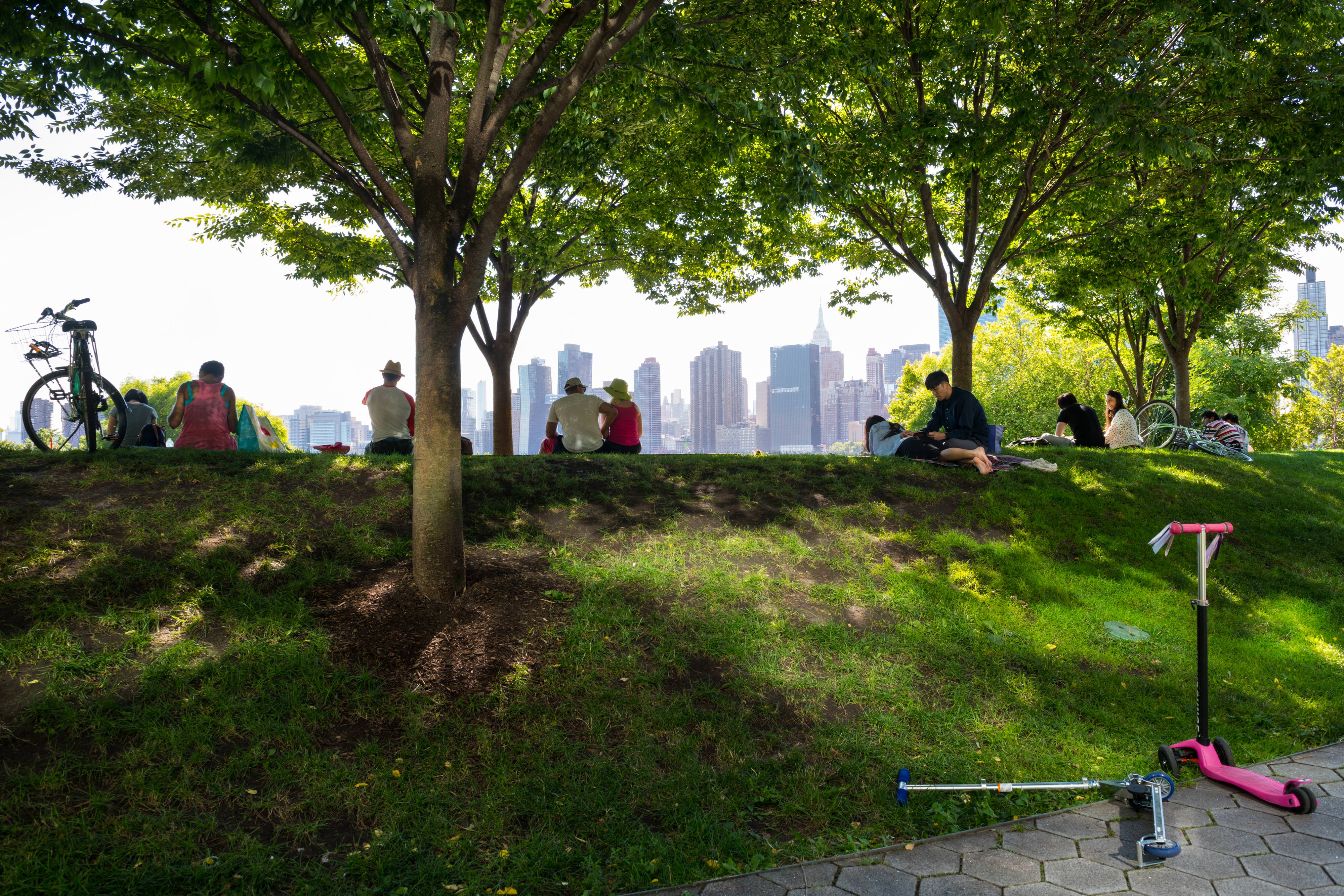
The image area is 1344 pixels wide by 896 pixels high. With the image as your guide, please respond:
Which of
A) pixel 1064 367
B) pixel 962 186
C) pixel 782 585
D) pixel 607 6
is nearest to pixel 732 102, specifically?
pixel 607 6

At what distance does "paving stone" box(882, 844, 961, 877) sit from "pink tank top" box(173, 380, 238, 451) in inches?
347

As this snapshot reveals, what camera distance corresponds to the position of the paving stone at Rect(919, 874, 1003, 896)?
319 cm

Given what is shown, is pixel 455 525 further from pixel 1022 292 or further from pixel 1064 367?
pixel 1064 367

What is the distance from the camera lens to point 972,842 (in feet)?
A: 12.0

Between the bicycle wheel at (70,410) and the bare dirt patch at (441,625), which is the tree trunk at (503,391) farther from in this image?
the bare dirt patch at (441,625)

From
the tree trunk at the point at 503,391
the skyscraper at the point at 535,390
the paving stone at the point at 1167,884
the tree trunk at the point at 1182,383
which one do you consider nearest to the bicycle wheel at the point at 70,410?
the tree trunk at the point at 503,391

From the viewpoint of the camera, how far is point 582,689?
4.60 meters

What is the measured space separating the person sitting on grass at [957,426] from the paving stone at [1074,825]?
20.0 ft

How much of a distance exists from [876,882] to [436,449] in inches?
155

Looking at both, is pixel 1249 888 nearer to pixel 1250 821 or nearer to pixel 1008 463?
Result: pixel 1250 821

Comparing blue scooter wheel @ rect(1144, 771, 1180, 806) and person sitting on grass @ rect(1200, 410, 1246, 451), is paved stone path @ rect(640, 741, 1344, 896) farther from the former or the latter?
person sitting on grass @ rect(1200, 410, 1246, 451)

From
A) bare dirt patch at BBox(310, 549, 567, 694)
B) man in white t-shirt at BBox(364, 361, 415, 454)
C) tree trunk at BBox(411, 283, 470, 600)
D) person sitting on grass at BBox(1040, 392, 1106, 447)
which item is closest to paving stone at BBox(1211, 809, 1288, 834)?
bare dirt patch at BBox(310, 549, 567, 694)

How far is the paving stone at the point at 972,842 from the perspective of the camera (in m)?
3.59

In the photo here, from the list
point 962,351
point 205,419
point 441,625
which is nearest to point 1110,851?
point 441,625
